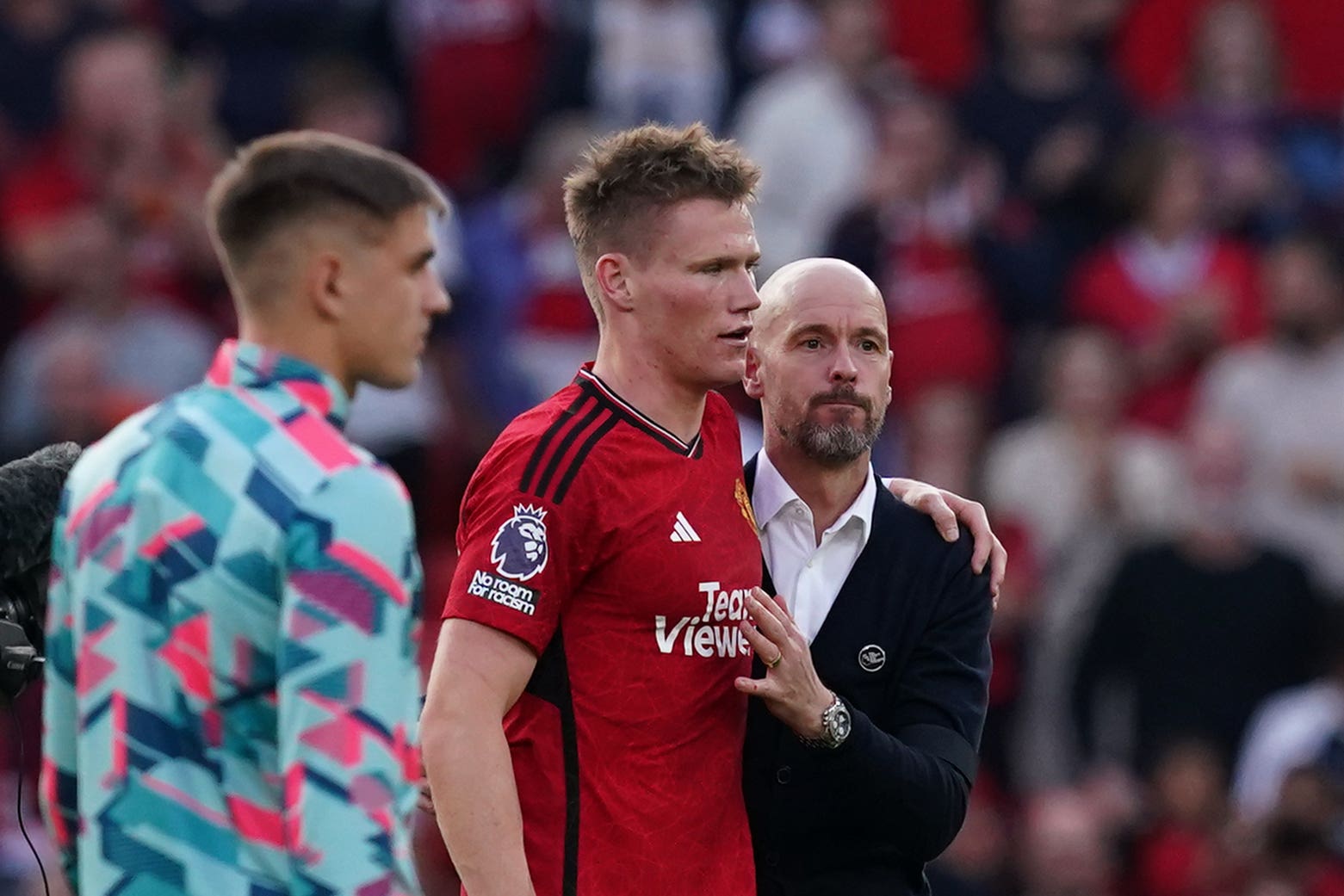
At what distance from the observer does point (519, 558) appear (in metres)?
A: 4.09

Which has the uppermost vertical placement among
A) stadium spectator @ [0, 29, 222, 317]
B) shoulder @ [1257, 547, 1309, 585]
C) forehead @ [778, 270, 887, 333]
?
shoulder @ [1257, 547, 1309, 585]

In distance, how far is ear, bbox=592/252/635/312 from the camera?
4391mm

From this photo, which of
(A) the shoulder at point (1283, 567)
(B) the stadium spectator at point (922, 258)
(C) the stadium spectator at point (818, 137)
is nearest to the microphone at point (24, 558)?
(B) the stadium spectator at point (922, 258)

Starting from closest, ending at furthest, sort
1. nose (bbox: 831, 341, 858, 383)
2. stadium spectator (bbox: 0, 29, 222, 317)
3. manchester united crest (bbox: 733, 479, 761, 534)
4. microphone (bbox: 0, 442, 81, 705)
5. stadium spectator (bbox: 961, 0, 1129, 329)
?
microphone (bbox: 0, 442, 81, 705) → manchester united crest (bbox: 733, 479, 761, 534) → nose (bbox: 831, 341, 858, 383) → stadium spectator (bbox: 0, 29, 222, 317) → stadium spectator (bbox: 961, 0, 1129, 329)

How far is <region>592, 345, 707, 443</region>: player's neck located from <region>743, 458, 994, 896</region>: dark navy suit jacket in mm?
413

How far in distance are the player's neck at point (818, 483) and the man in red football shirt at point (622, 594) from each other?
0.29 metres

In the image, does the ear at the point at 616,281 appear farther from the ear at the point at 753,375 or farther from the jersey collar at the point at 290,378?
the jersey collar at the point at 290,378

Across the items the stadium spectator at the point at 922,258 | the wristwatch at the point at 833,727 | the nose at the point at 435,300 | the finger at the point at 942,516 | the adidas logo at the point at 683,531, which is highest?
the stadium spectator at the point at 922,258

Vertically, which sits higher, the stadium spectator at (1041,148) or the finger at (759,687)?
the stadium spectator at (1041,148)

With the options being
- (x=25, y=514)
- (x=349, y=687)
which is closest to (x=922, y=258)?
(x=25, y=514)

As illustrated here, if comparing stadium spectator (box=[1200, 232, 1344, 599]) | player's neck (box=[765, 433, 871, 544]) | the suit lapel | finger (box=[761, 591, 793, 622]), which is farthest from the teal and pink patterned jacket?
stadium spectator (box=[1200, 232, 1344, 599])

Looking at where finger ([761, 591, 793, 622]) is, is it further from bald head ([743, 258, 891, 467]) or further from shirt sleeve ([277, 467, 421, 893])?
shirt sleeve ([277, 467, 421, 893])

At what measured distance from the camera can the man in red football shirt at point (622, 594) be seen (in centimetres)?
406

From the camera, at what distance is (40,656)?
159 inches
